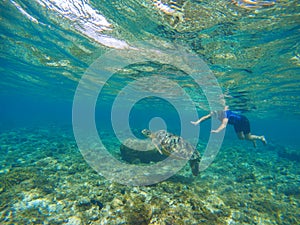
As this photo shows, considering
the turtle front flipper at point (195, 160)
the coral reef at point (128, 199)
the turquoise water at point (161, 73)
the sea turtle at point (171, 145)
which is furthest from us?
the turtle front flipper at point (195, 160)

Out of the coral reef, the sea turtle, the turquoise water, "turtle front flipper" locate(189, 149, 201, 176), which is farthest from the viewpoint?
"turtle front flipper" locate(189, 149, 201, 176)

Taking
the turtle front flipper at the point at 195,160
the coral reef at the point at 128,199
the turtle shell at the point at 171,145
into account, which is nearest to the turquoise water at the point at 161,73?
the coral reef at the point at 128,199

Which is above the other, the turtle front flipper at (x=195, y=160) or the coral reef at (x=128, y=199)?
the turtle front flipper at (x=195, y=160)

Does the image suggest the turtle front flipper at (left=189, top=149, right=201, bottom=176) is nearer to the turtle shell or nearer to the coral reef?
the turtle shell

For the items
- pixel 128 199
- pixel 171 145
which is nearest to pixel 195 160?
pixel 171 145

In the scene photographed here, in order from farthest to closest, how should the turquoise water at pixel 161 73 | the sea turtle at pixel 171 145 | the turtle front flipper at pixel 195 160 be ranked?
1. the turtle front flipper at pixel 195 160
2. the sea turtle at pixel 171 145
3. the turquoise water at pixel 161 73

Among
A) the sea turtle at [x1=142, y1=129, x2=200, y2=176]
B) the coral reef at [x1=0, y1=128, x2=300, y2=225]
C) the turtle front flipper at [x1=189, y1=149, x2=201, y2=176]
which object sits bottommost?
the coral reef at [x1=0, y1=128, x2=300, y2=225]

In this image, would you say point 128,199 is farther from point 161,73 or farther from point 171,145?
point 161,73

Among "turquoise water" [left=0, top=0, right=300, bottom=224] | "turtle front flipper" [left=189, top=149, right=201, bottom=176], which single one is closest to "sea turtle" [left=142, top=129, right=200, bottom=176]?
"turtle front flipper" [left=189, top=149, right=201, bottom=176]

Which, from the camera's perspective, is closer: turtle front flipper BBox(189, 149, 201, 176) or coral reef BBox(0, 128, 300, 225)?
coral reef BBox(0, 128, 300, 225)

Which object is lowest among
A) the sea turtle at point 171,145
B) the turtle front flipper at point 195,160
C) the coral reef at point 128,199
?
the coral reef at point 128,199

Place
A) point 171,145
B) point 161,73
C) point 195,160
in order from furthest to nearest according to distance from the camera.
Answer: point 161,73 < point 195,160 < point 171,145

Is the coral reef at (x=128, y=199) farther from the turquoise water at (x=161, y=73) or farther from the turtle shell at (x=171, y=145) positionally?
the turtle shell at (x=171, y=145)

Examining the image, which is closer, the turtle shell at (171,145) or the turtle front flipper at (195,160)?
the turtle shell at (171,145)
